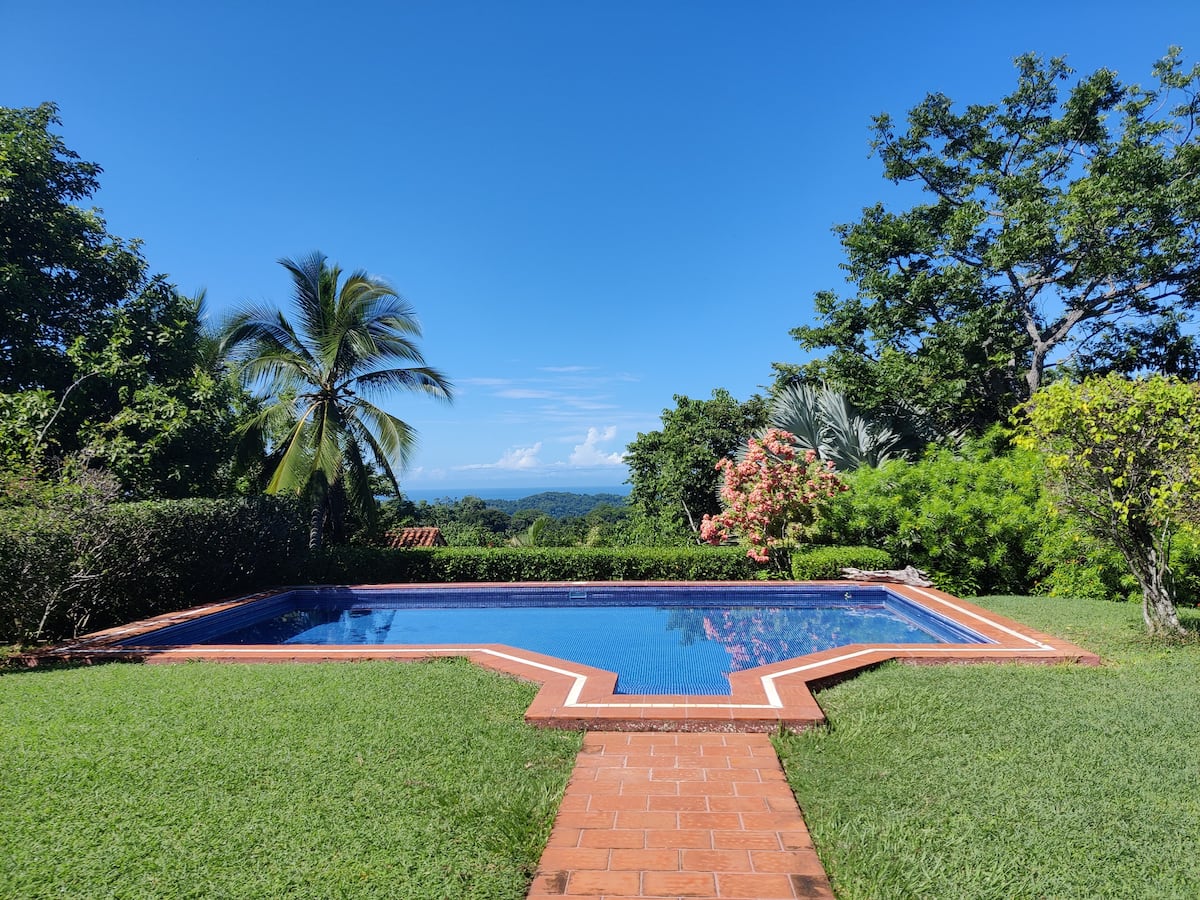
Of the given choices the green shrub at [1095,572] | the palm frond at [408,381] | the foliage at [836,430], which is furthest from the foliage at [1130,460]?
the palm frond at [408,381]

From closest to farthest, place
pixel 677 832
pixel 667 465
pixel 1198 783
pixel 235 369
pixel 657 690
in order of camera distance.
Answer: pixel 677 832 < pixel 1198 783 < pixel 657 690 < pixel 235 369 < pixel 667 465

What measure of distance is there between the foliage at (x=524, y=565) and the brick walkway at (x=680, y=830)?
777 centimetres

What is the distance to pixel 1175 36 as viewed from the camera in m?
14.4

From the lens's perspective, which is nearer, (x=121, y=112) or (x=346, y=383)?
(x=121, y=112)

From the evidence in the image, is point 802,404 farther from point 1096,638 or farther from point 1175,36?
point 1175,36

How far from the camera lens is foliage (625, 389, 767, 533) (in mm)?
17516

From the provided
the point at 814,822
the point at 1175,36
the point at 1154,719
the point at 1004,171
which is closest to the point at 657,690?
the point at 814,822

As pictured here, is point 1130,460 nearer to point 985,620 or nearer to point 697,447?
point 985,620

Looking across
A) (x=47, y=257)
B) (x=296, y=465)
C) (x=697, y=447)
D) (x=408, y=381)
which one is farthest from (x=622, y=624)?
(x=47, y=257)

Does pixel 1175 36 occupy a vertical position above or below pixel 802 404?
above

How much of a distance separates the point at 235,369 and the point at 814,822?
15.7 m

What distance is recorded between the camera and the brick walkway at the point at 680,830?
2701 mm

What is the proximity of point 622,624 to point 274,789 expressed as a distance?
22.0 feet

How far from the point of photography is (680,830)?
10.4ft
